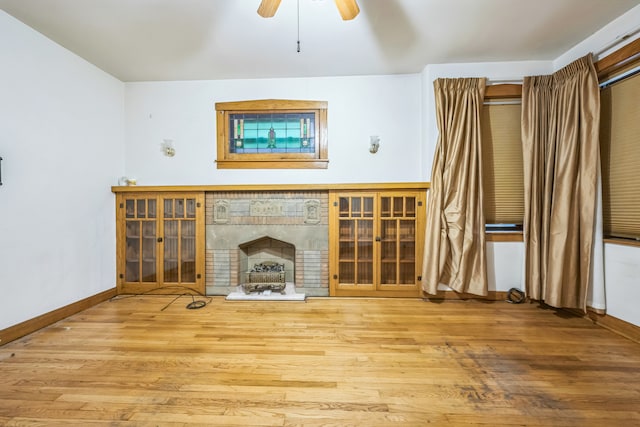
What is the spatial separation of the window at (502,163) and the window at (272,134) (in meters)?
1.87

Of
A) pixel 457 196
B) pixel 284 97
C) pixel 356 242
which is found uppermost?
pixel 284 97

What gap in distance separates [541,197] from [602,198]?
44cm

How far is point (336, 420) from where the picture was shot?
1359mm

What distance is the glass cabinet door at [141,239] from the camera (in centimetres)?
325

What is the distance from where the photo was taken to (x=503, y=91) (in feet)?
9.52

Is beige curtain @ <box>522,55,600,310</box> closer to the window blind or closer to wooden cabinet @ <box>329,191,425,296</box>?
the window blind

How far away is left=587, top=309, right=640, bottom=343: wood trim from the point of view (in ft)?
6.97

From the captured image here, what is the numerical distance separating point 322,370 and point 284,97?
299cm

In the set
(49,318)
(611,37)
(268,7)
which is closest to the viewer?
(268,7)

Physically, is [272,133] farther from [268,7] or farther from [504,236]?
[504,236]

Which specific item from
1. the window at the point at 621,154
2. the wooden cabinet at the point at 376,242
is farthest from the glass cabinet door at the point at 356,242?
the window at the point at 621,154

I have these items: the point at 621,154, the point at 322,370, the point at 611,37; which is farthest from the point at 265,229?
the point at 611,37

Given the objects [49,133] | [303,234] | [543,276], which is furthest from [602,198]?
[49,133]

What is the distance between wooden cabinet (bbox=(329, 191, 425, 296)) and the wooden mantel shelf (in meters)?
0.08
